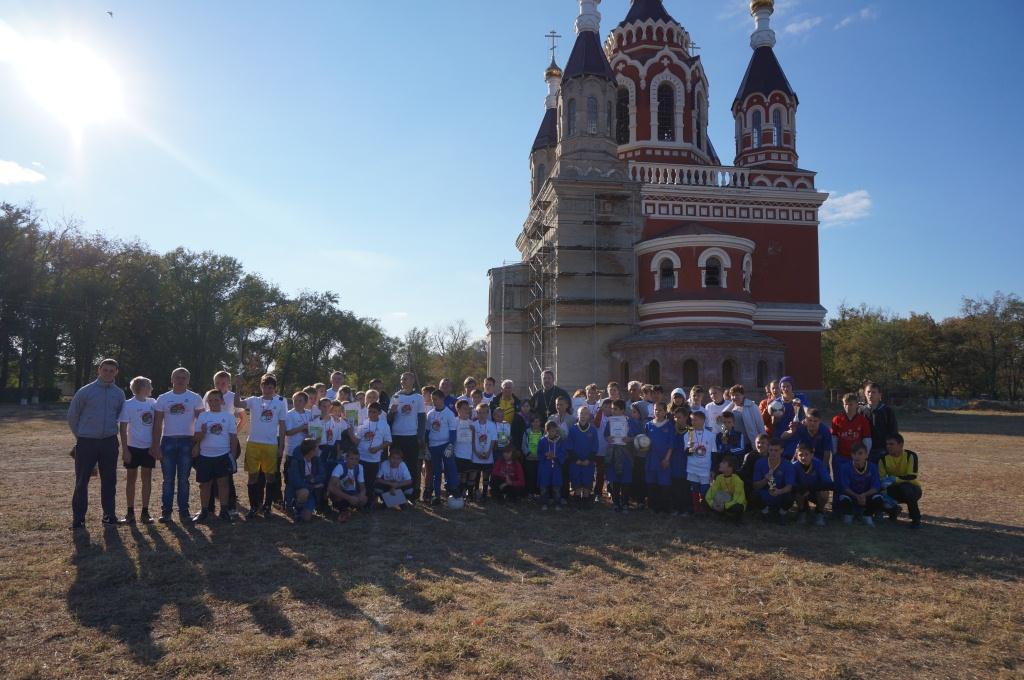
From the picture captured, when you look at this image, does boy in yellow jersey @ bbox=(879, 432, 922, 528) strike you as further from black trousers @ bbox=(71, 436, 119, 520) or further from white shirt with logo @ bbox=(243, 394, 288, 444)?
black trousers @ bbox=(71, 436, 119, 520)

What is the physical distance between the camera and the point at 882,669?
402 centimetres

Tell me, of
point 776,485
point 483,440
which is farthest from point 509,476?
point 776,485

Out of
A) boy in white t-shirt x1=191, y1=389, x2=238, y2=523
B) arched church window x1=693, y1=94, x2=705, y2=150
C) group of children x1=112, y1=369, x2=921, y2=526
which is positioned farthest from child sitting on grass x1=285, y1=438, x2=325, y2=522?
arched church window x1=693, y1=94, x2=705, y2=150

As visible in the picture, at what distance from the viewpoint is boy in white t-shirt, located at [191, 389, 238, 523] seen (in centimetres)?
793

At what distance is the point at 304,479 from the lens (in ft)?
27.2

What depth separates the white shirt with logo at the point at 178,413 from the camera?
7820 mm

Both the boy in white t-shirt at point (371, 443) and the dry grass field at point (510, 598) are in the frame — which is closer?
the dry grass field at point (510, 598)

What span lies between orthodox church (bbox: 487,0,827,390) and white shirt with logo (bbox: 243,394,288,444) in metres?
18.3

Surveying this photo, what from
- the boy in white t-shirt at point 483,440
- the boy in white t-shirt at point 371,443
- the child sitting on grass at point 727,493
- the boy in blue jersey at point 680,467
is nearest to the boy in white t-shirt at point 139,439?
the boy in white t-shirt at point 371,443

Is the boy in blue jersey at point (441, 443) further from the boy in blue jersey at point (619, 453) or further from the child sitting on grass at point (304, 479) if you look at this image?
the boy in blue jersey at point (619, 453)

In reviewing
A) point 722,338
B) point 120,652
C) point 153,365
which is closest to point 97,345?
point 153,365

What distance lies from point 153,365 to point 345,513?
38.5m

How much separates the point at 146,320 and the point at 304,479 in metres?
38.6

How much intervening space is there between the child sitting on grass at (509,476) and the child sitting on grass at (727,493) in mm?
2651
